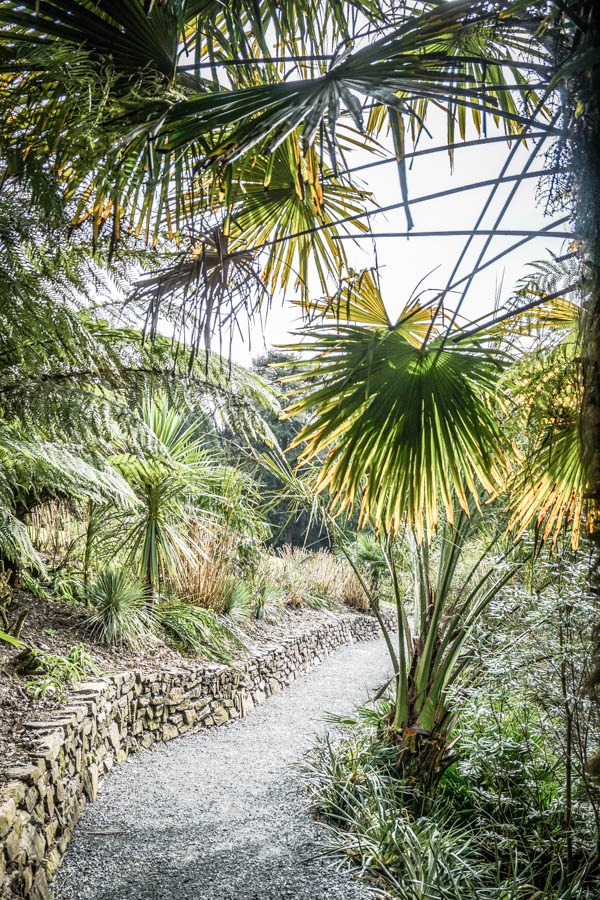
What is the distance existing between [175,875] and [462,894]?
55.0 inches

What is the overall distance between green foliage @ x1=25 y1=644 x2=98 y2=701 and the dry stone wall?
0.38ft

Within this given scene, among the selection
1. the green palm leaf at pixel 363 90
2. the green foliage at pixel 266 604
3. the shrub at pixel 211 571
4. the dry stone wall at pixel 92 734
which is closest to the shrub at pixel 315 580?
the green foliage at pixel 266 604

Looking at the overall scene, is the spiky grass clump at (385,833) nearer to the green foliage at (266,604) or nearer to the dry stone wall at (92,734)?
the dry stone wall at (92,734)

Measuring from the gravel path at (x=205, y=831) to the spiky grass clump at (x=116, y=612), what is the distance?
92 cm

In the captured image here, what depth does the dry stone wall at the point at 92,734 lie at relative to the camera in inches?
101

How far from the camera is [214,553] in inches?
276

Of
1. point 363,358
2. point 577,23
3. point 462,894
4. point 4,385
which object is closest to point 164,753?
point 462,894

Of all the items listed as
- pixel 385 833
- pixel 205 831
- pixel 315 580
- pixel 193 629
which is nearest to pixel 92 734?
pixel 205 831

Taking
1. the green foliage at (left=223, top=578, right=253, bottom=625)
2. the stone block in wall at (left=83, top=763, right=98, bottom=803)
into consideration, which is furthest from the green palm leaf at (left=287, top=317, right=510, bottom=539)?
the green foliage at (left=223, top=578, right=253, bottom=625)

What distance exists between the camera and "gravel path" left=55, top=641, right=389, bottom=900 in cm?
277

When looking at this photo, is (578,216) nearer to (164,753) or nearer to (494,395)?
(494,395)

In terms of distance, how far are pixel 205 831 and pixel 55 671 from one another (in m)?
1.43

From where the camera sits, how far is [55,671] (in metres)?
3.98

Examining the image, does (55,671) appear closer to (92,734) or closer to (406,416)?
(92,734)
